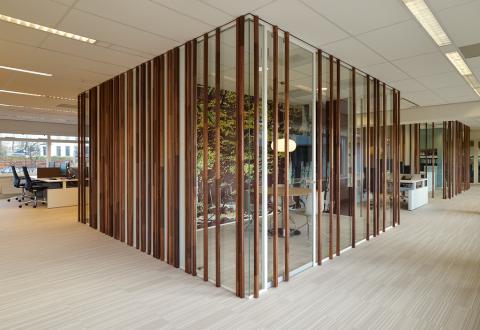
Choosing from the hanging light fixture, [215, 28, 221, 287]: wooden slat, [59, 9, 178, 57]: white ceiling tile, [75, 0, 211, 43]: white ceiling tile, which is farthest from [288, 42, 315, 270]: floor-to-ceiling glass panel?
[59, 9, 178, 57]: white ceiling tile

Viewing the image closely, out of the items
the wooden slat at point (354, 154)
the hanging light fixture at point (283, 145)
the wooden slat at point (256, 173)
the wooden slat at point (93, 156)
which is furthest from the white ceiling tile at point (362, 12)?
the wooden slat at point (93, 156)

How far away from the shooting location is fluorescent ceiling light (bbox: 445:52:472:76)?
4.47m

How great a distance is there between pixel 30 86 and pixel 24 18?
138 inches

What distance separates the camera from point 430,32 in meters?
3.67

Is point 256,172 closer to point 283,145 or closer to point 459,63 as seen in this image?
point 283,145

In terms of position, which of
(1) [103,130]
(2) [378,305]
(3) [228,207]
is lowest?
(2) [378,305]

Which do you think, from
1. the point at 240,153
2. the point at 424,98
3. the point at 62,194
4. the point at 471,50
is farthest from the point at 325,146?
the point at 62,194

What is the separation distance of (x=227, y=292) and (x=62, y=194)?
24.2 ft

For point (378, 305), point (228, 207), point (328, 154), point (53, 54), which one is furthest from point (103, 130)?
point (378, 305)

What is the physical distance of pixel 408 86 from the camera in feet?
20.7

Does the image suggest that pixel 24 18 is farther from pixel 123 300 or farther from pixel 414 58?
pixel 414 58

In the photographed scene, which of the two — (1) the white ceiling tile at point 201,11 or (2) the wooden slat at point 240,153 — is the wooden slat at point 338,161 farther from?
(1) the white ceiling tile at point 201,11

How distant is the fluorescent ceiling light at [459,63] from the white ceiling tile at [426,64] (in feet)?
0.18

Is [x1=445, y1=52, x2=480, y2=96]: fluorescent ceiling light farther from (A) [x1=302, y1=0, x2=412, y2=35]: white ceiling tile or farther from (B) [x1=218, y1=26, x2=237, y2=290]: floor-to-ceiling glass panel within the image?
(B) [x1=218, y1=26, x2=237, y2=290]: floor-to-ceiling glass panel
